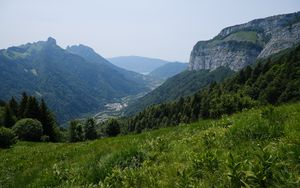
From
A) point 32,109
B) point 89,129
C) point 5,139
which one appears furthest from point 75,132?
point 5,139

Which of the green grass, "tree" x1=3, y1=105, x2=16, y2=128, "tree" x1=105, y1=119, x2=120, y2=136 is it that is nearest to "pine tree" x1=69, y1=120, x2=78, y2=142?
"tree" x1=105, y1=119, x2=120, y2=136

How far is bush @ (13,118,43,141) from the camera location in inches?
2515

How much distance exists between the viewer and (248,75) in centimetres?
17588

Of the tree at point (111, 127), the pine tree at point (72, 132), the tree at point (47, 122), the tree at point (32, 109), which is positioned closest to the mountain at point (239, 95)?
the tree at point (111, 127)

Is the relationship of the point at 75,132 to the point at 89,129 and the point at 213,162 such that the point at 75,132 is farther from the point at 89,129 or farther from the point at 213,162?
the point at 213,162

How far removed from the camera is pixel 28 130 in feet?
212

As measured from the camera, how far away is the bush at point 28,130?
63875mm

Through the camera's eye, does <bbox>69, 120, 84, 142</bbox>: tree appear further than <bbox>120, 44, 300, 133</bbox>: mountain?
No

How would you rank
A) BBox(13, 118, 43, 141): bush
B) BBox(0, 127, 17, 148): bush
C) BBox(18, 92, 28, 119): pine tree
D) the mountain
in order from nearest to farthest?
BBox(0, 127, 17, 148): bush
BBox(13, 118, 43, 141): bush
BBox(18, 92, 28, 119): pine tree
the mountain

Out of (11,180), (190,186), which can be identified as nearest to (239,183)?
(190,186)

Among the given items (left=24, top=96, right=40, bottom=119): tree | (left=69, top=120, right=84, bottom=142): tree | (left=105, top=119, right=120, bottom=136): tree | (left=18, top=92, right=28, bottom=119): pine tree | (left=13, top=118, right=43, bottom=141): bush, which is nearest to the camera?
(left=13, top=118, right=43, bottom=141): bush

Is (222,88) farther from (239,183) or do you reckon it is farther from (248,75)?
(239,183)

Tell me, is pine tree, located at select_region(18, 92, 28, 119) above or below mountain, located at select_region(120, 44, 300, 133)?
above

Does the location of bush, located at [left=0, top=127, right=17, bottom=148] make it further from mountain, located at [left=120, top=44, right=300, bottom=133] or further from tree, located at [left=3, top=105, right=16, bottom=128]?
mountain, located at [left=120, top=44, right=300, bottom=133]
